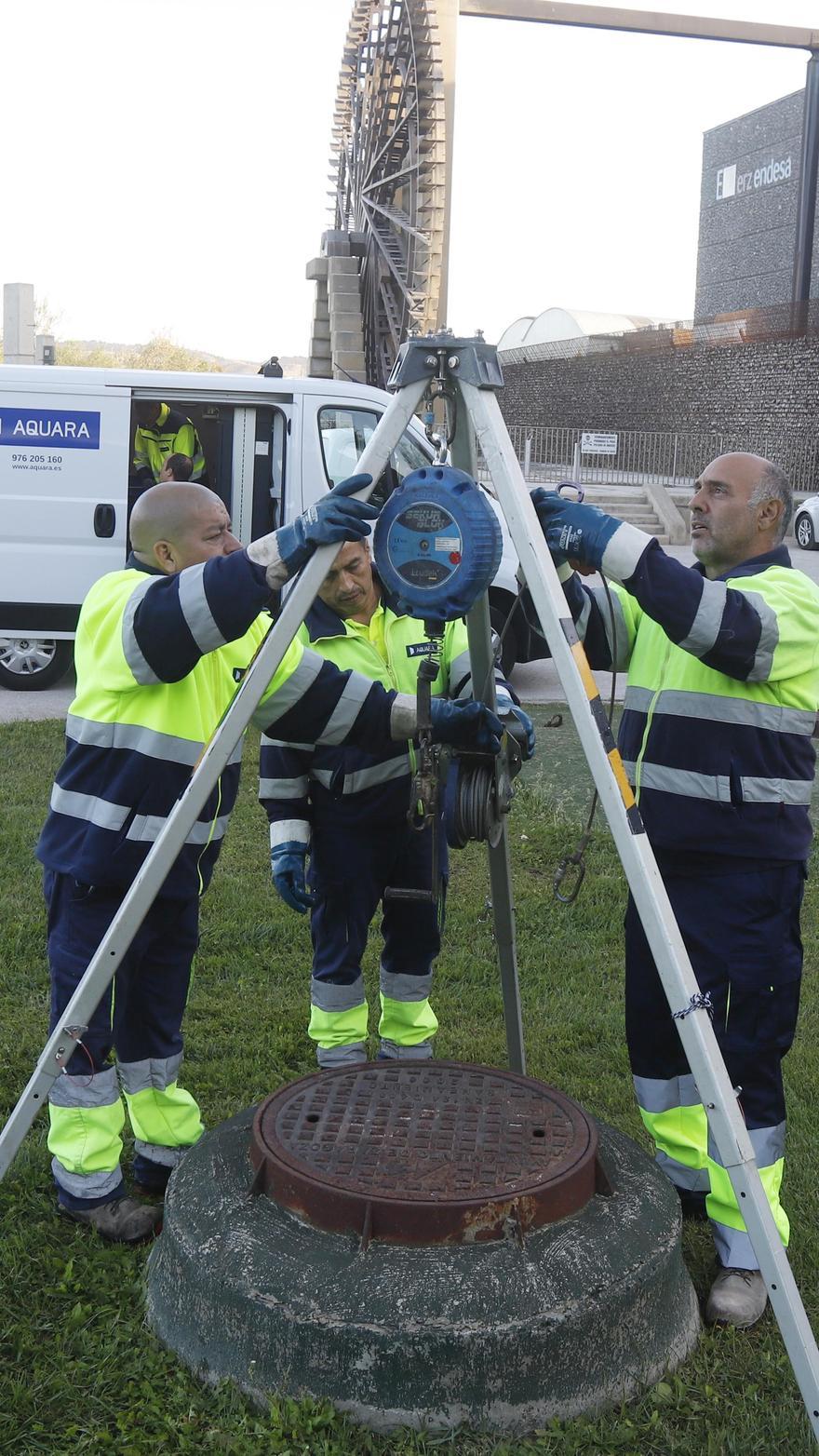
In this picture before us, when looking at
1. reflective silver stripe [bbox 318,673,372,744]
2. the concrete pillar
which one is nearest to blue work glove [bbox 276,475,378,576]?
reflective silver stripe [bbox 318,673,372,744]

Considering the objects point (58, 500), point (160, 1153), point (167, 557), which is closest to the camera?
point (167, 557)

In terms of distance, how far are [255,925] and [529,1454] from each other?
3.18m

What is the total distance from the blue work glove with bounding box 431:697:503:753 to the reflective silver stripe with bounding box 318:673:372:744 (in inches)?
15.2

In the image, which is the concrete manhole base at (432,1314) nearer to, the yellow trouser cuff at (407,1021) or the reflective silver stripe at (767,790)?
the reflective silver stripe at (767,790)

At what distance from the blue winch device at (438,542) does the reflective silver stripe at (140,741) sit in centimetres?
80

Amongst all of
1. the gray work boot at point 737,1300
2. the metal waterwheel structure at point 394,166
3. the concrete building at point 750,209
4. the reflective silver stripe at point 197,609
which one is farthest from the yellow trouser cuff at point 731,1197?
the concrete building at point 750,209

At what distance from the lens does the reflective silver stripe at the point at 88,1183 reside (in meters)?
3.17

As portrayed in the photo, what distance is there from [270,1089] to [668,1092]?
132 cm

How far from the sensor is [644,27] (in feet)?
90.2

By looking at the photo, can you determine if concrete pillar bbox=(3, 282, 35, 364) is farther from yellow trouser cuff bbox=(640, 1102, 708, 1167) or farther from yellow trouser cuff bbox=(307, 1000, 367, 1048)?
yellow trouser cuff bbox=(640, 1102, 708, 1167)

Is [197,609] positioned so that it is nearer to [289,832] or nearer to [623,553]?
[623,553]

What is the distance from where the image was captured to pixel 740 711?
2924 millimetres

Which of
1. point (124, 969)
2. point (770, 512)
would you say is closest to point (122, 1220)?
point (124, 969)

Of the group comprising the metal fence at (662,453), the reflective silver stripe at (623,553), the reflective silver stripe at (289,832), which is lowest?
the reflective silver stripe at (289,832)
